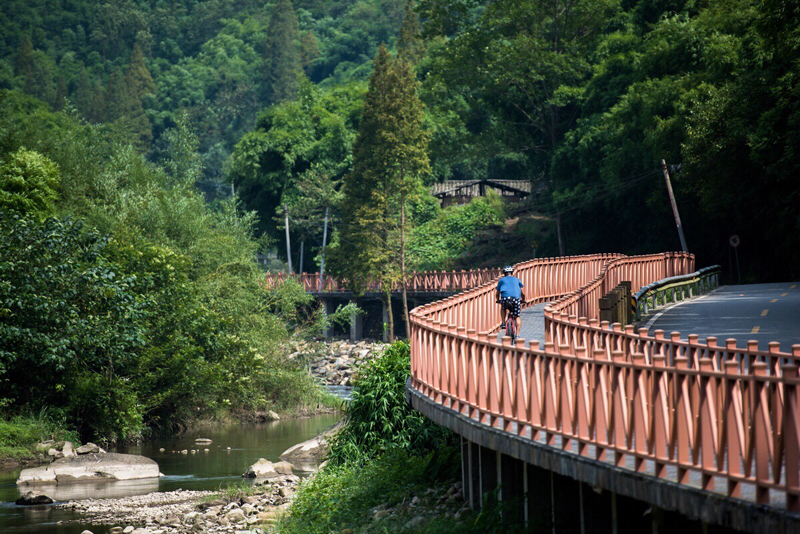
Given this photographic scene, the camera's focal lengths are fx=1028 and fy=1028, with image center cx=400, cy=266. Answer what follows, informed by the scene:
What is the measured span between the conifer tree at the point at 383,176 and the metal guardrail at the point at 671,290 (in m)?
19.5

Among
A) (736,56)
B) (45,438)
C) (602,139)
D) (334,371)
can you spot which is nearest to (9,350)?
(45,438)

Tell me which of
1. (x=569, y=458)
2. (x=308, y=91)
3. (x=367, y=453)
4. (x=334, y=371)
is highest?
(x=308, y=91)

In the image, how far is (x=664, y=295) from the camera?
32156mm

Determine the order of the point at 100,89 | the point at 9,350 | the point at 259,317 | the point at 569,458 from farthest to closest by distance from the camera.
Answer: the point at 100,89 → the point at 259,317 → the point at 9,350 → the point at 569,458

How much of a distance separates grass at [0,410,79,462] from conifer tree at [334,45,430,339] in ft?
95.7

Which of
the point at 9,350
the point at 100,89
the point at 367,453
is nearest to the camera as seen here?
the point at 367,453

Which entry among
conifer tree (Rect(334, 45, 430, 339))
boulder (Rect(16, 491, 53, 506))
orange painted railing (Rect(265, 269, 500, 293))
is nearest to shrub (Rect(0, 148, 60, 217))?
boulder (Rect(16, 491, 53, 506))

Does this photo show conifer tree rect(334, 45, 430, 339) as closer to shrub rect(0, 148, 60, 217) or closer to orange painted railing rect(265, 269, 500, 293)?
orange painted railing rect(265, 269, 500, 293)

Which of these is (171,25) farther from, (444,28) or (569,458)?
(569,458)

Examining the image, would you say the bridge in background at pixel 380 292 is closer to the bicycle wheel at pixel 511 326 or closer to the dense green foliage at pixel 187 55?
the bicycle wheel at pixel 511 326

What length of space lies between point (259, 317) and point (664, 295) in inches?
571

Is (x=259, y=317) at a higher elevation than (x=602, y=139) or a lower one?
lower

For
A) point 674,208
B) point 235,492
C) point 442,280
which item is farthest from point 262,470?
point 442,280

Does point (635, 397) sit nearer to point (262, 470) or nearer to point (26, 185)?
point (262, 470)
